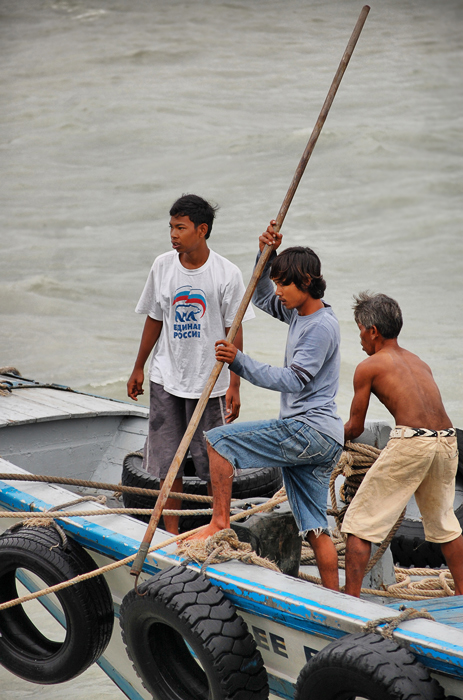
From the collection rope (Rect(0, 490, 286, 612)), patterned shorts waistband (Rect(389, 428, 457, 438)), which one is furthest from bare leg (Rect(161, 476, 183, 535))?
patterned shorts waistband (Rect(389, 428, 457, 438))

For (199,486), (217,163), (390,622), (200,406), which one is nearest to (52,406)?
(199,486)

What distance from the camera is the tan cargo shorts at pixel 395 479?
126 inches

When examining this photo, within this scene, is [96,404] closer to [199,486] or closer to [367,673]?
[199,486]

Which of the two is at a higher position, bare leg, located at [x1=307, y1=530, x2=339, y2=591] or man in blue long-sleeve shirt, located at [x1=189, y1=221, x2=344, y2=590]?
man in blue long-sleeve shirt, located at [x1=189, y1=221, x2=344, y2=590]

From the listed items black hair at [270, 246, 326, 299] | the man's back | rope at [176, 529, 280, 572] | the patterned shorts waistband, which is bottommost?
rope at [176, 529, 280, 572]

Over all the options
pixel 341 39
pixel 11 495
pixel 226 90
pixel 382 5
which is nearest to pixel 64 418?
pixel 11 495

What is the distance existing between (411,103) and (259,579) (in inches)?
997

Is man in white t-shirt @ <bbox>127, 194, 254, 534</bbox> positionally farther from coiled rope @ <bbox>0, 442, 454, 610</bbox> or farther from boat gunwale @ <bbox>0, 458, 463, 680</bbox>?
boat gunwale @ <bbox>0, 458, 463, 680</bbox>

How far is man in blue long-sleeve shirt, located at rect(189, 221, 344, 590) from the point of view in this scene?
2977 mm

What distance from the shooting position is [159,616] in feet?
9.30

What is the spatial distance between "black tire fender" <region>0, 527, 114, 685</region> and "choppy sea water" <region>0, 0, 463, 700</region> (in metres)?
6.76

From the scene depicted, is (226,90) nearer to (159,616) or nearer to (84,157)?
(84,157)

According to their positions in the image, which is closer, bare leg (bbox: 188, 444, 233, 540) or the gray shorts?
bare leg (bbox: 188, 444, 233, 540)

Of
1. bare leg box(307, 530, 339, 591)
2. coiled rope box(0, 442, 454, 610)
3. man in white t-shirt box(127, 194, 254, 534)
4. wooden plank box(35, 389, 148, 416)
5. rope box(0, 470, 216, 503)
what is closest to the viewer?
coiled rope box(0, 442, 454, 610)
